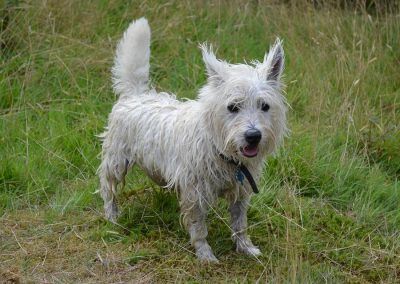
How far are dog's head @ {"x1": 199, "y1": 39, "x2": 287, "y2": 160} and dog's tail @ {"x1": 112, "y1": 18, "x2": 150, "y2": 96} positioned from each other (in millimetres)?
770

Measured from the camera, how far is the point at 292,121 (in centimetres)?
604

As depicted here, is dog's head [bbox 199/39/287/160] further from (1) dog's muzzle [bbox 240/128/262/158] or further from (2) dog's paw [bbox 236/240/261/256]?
(2) dog's paw [bbox 236/240/261/256]

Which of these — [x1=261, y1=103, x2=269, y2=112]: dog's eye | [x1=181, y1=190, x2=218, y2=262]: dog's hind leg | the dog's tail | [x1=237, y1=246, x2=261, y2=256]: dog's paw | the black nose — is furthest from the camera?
the dog's tail

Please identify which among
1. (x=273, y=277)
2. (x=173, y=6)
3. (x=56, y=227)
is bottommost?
(x=56, y=227)

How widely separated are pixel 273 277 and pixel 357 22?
387cm

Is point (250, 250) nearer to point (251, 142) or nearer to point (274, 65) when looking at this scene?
point (251, 142)

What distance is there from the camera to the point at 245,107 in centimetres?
393

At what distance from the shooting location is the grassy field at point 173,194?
4273 millimetres

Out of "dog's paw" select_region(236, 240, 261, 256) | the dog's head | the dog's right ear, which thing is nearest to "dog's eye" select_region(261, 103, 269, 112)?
the dog's head

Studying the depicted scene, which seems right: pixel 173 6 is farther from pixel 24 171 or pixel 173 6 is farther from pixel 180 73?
pixel 24 171

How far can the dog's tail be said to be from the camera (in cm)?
471

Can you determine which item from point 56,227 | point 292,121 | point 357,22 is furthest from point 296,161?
point 357,22

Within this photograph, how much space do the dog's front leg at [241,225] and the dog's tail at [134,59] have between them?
3.38ft

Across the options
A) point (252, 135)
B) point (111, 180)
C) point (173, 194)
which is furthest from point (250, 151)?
point (111, 180)
